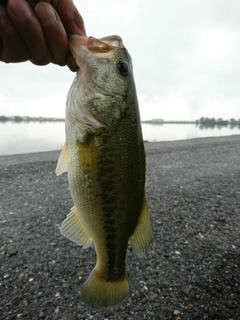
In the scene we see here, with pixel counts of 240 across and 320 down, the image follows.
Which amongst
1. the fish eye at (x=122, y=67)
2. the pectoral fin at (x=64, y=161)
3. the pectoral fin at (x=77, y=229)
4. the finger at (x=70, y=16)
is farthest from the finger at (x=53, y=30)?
the pectoral fin at (x=77, y=229)

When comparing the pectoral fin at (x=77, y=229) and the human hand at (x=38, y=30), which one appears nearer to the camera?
the human hand at (x=38, y=30)

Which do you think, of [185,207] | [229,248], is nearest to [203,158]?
[185,207]

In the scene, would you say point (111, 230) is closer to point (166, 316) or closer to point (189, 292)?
point (166, 316)

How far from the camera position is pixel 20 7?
1377 mm

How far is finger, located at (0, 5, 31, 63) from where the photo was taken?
1.42m

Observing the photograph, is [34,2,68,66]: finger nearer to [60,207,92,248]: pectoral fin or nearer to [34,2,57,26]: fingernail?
[34,2,57,26]: fingernail

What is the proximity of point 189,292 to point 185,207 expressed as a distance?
2266 mm

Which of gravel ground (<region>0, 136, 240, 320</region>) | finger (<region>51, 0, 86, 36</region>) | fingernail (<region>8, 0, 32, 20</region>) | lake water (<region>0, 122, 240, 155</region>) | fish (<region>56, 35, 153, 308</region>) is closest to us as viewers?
fingernail (<region>8, 0, 32, 20</region>)

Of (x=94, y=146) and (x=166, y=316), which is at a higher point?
(x=94, y=146)

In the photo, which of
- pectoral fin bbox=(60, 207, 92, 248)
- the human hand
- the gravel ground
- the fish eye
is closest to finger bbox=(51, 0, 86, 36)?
the human hand

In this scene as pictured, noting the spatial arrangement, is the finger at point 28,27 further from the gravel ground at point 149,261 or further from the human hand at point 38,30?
the gravel ground at point 149,261

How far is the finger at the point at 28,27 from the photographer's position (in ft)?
4.52

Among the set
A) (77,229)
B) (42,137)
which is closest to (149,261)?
(77,229)

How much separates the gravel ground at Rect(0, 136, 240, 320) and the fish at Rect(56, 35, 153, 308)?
999mm
